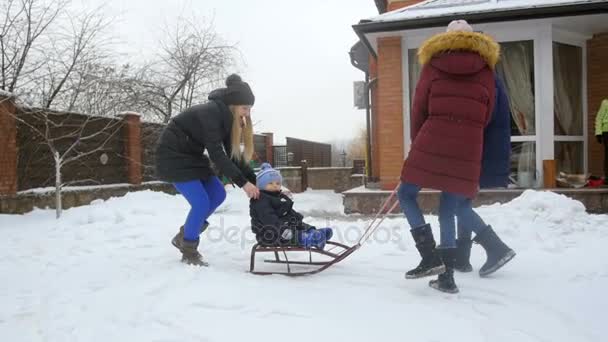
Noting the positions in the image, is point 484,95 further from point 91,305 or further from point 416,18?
point 416,18

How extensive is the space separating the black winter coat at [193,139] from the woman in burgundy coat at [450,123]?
1427mm

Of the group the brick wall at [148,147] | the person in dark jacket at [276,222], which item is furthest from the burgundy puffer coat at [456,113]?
the brick wall at [148,147]

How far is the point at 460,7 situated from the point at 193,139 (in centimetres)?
558

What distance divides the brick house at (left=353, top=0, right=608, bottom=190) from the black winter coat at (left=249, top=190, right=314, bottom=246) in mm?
4196

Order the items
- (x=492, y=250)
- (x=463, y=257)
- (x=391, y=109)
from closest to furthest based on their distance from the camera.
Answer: (x=492, y=250) < (x=463, y=257) < (x=391, y=109)

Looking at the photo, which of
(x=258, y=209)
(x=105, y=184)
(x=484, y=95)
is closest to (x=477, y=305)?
(x=484, y=95)

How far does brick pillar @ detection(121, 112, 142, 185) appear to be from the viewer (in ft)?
32.5

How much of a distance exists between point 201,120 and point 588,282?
2.92 m

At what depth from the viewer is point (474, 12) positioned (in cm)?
651

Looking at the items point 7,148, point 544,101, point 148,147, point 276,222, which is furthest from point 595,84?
point 7,148

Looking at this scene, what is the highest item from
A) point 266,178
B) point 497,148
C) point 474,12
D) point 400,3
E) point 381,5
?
point 381,5

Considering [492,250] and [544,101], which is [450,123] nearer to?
[492,250]

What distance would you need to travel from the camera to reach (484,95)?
263 centimetres

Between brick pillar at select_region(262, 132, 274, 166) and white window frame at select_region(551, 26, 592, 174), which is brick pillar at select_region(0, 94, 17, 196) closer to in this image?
white window frame at select_region(551, 26, 592, 174)
